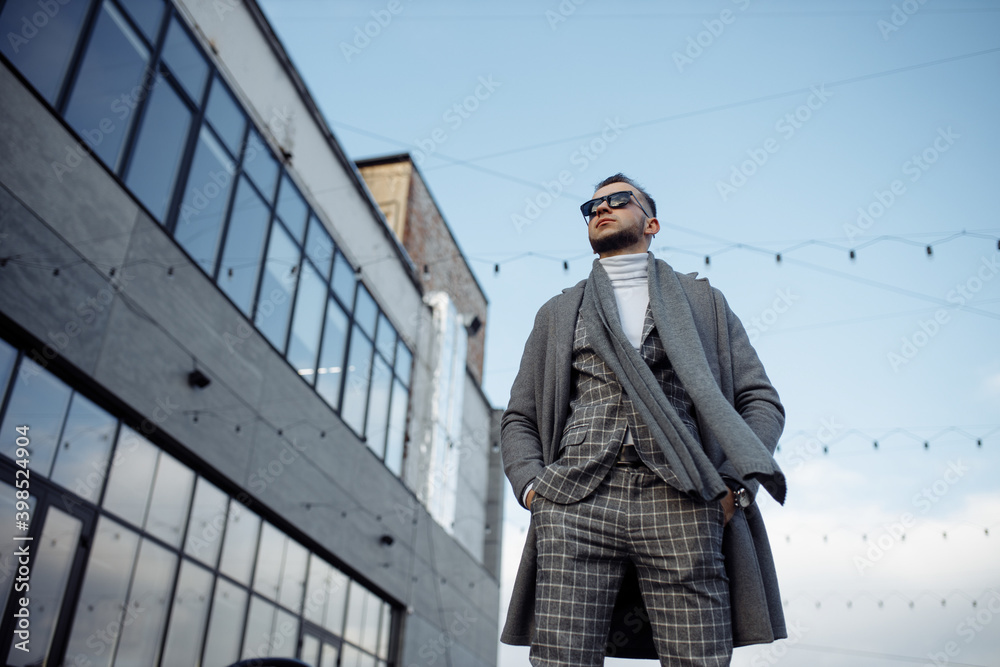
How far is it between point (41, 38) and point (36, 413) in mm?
3093

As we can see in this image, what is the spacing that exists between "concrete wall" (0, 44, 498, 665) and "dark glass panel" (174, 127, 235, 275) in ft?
1.02

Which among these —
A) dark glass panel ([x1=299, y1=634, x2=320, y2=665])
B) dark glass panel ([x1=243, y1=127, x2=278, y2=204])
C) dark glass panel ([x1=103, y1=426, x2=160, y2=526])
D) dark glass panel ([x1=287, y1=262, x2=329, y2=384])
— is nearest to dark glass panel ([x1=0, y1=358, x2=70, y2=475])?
dark glass panel ([x1=103, y1=426, x2=160, y2=526])

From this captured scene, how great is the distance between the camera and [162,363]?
830 centimetres

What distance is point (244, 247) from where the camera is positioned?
10.1 metres

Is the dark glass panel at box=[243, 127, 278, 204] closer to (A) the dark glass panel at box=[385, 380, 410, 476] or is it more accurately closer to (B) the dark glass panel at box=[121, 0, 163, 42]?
(B) the dark glass panel at box=[121, 0, 163, 42]

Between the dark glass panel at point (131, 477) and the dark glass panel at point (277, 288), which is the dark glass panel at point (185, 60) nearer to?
the dark glass panel at point (277, 288)

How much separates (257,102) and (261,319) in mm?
2877

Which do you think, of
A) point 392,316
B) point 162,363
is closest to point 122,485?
point 162,363

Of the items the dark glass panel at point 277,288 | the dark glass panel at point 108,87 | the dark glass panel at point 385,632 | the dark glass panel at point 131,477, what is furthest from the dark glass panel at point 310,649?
the dark glass panel at point 108,87

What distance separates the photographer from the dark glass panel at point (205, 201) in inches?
351

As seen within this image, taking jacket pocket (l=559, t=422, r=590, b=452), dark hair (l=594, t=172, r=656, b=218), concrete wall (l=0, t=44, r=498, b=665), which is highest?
concrete wall (l=0, t=44, r=498, b=665)

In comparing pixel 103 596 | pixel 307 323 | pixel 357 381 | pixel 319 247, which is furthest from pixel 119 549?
pixel 357 381

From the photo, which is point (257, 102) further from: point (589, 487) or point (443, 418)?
point (589, 487)

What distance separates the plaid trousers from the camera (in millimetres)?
1684
